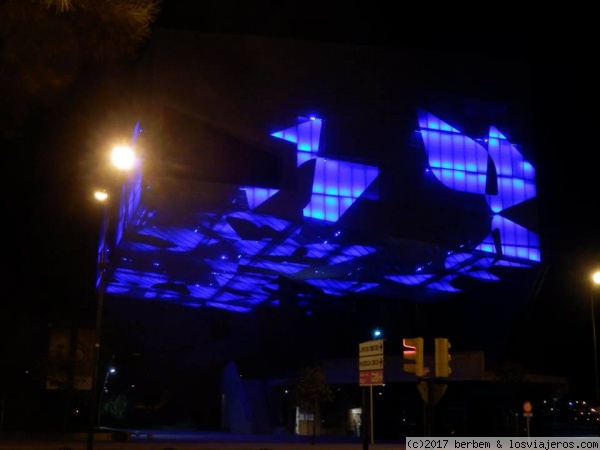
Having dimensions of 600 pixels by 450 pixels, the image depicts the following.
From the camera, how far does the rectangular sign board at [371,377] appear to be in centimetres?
1449

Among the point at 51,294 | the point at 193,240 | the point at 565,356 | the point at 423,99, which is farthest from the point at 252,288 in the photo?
the point at 565,356

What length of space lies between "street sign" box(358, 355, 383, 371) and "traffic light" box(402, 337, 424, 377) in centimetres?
201

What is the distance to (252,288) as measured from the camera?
62.6m

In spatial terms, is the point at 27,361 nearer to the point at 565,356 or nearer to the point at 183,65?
the point at 183,65

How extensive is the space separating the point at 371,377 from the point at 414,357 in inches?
105

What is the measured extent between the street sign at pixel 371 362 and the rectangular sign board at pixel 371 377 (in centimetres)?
8

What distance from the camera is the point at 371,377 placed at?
14859mm

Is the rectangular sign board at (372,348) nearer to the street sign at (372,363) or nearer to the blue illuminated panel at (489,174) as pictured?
the street sign at (372,363)

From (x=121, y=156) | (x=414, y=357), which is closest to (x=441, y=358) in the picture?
(x=414, y=357)

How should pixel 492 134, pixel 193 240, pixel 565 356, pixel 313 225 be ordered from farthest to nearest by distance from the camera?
pixel 565 356
pixel 492 134
pixel 193 240
pixel 313 225

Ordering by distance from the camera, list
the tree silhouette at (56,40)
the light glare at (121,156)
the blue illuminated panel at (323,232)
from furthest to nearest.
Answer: the blue illuminated panel at (323,232)
the light glare at (121,156)
the tree silhouette at (56,40)

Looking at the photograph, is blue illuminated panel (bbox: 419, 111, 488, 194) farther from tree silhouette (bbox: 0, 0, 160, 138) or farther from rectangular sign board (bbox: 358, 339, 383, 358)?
tree silhouette (bbox: 0, 0, 160, 138)

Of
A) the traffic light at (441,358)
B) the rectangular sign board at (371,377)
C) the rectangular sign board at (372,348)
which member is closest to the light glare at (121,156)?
the rectangular sign board at (372,348)

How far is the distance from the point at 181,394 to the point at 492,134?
3897cm
